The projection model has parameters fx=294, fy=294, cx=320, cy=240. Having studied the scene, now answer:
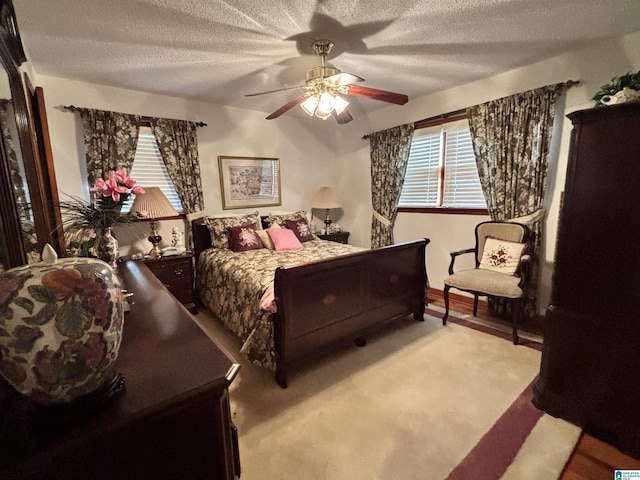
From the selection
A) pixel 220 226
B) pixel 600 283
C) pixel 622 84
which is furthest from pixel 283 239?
pixel 622 84

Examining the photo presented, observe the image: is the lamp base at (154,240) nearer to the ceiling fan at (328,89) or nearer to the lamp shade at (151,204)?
the lamp shade at (151,204)

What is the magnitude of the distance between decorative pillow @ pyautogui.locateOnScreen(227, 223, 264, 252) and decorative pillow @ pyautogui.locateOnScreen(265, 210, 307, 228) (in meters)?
0.45

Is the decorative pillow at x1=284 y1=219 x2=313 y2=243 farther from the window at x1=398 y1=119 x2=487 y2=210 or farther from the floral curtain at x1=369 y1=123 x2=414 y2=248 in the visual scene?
Result: the window at x1=398 y1=119 x2=487 y2=210

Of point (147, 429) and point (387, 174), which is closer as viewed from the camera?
point (147, 429)

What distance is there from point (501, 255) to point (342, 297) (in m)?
1.75

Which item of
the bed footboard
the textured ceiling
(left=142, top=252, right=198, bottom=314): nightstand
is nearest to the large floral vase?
the bed footboard

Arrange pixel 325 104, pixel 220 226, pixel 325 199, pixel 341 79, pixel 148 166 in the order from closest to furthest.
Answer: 1. pixel 341 79
2. pixel 325 104
3. pixel 148 166
4. pixel 220 226
5. pixel 325 199

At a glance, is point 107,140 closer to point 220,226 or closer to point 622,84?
Result: point 220,226

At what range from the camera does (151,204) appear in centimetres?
295

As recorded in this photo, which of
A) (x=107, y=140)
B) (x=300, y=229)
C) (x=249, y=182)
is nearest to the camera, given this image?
(x=107, y=140)

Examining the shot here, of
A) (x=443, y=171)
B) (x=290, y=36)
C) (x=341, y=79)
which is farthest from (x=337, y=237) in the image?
(x=290, y=36)

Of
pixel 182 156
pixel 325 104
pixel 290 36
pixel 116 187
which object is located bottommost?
pixel 116 187

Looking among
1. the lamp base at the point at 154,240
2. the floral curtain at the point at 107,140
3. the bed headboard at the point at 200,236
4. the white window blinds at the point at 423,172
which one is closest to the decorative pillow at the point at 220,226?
the bed headboard at the point at 200,236

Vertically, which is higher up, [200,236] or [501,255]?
[200,236]
